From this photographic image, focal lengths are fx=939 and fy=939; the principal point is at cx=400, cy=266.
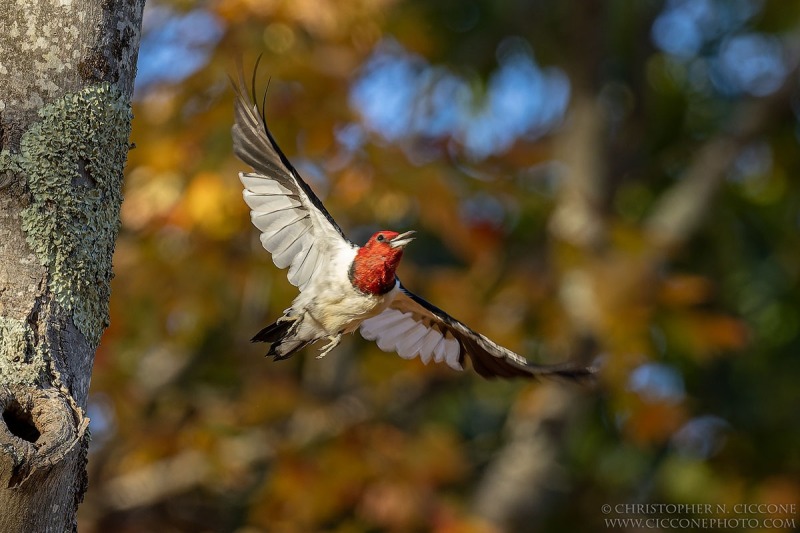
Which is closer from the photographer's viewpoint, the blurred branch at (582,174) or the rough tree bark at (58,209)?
the rough tree bark at (58,209)

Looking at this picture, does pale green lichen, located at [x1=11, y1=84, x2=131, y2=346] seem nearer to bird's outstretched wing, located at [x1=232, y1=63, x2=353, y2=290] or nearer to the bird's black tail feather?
bird's outstretched wing, located at [x1=232, y1=63, x2=353, y2=290]

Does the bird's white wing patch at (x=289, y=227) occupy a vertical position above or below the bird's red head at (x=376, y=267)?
above

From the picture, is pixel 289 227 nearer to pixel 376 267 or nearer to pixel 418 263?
pixel 376 267

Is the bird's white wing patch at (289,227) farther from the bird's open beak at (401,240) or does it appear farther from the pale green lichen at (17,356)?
the pale green lichen at (17,356)

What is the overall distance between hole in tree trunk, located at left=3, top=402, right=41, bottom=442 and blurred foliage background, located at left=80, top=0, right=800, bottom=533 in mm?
3262

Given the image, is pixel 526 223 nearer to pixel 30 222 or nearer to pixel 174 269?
pixel 174 269

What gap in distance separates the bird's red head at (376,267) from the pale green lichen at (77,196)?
1029mm

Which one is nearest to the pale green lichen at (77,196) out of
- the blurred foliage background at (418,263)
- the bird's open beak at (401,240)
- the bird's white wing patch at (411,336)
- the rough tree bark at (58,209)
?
the rough tree bark at (58,209)

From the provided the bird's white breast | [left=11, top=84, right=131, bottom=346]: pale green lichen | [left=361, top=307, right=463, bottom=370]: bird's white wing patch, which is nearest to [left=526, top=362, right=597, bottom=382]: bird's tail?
[left=361, top=307, right=463, bottom=370]: bird's white wing patch

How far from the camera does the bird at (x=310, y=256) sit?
9.57ft

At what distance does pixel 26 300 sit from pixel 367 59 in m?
4.35

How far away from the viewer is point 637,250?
6242 millimetres

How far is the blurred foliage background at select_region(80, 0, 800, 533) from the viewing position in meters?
5.41

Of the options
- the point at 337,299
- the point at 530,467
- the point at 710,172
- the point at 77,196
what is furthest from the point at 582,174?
the point at 77,196
